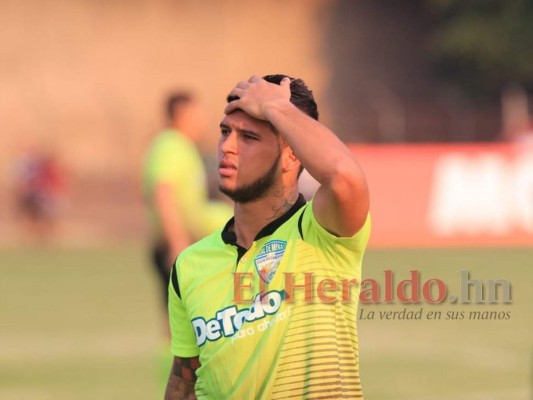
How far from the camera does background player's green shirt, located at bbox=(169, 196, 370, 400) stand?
14.5 feet

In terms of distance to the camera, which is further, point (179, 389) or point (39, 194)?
point (39, 194)

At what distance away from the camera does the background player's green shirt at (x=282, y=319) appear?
441 centimetres

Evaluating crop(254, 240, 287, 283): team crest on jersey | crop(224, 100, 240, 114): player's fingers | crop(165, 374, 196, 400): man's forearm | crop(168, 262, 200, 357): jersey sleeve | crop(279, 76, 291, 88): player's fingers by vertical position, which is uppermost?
crop(279, 76, 291, 88): player's fingers

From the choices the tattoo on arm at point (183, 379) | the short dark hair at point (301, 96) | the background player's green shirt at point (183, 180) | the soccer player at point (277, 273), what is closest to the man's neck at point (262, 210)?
the soccer player at point (277, 273)

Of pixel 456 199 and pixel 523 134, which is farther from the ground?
pixel 523 134

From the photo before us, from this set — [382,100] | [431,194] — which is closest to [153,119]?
[382,100]

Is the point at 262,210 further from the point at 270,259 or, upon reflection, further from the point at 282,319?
the point at 282,319

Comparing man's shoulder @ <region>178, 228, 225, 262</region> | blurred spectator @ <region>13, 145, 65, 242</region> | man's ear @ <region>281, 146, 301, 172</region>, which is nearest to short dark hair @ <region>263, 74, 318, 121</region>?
man's ear @ <region>281, 146, 301, 172</region>

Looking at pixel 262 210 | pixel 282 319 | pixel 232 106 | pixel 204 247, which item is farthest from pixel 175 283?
pixel 232 106

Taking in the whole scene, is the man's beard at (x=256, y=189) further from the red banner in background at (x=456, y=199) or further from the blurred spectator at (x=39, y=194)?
the blurred spectator at (x=39, y=194)

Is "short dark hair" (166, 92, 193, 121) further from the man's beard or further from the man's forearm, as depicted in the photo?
the man's beard

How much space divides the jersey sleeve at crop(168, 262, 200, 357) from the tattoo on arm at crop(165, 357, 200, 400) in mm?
33

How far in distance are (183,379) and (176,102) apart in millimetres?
5731

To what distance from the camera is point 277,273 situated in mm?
4527
